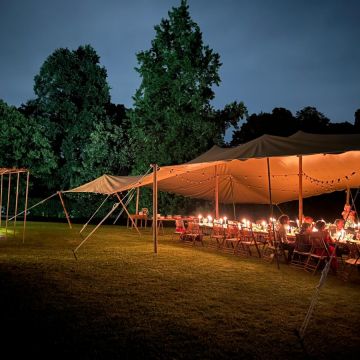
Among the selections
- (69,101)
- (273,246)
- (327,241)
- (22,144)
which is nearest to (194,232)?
(273,246)

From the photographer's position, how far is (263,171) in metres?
11.9

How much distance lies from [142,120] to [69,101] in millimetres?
6129

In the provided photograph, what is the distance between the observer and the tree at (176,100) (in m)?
19.8

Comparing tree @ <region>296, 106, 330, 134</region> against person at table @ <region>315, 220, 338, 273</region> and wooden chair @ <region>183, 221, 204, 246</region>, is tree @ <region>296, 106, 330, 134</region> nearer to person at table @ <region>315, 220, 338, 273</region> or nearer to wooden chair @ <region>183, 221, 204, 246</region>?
wooden chair @ <region>183, 221, 204, 246</region>

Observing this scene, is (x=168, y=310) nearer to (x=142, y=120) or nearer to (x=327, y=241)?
(x=327, y=241)

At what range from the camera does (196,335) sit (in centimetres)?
381

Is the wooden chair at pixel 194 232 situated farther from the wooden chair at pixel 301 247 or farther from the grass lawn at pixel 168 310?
the wooden chair at pixel 301 247

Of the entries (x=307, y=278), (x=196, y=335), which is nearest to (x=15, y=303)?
(x=196, y=335)

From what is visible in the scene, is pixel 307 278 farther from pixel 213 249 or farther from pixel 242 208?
pixel 242 208

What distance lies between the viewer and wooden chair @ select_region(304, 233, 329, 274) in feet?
23.4

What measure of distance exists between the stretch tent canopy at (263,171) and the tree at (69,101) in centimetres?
1101

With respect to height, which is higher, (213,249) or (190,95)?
(190,95)

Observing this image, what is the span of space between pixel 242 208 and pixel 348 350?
623 inches

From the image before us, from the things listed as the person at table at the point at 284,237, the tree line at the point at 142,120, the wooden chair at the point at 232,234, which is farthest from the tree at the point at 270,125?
the person at table at the point at 284,237
